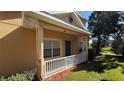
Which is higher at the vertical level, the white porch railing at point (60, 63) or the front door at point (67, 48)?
the front door at point (67, 48)

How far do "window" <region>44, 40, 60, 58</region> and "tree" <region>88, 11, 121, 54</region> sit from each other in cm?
1023

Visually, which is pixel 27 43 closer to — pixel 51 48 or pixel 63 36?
pixel 51 48

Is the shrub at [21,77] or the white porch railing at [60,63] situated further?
the white porch railing at [60,63]

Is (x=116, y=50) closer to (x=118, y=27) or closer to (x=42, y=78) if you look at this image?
(x=118, y=27)

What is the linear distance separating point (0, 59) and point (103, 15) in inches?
659

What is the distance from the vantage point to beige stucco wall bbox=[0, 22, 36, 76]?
8.27 m

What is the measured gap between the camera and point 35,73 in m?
7.98

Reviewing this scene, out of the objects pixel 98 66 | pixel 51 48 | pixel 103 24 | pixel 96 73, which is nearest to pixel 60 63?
pixel 51 48

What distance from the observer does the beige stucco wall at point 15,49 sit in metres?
8.27

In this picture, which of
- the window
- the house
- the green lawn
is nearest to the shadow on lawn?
the green lawn

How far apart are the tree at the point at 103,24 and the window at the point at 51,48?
10233mm

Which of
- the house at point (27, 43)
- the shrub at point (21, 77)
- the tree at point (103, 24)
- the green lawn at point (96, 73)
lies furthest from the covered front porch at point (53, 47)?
the tree at point (103, 24)

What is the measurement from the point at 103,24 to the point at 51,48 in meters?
11.7

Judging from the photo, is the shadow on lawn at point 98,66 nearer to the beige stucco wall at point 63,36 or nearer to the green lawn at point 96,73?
the green lawn at point 96,73
